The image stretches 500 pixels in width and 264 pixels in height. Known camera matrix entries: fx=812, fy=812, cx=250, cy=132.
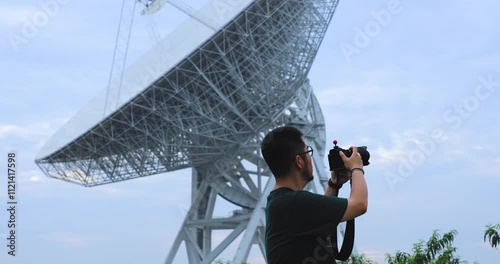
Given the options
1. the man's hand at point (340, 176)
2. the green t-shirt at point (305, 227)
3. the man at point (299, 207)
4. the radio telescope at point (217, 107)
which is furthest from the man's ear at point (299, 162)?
the radio telescope at point (217, 107)

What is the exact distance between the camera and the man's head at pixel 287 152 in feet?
12.4

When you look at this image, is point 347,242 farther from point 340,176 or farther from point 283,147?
point 283,147

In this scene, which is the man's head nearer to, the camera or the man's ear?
the man's ear

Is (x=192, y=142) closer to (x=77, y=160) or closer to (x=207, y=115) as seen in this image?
(x=207, y=115)

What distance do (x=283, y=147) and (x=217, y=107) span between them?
87.0 feet

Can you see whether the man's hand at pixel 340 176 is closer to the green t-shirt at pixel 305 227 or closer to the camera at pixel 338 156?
the camera at pixel 338 156

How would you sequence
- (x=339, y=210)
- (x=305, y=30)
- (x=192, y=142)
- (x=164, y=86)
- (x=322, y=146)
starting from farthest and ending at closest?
(x=322, y=146)
(x=192, y=142)
(x=305, y=30)
(x=164, y=86)
(x=339, y=210)

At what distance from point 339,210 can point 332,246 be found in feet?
0.64

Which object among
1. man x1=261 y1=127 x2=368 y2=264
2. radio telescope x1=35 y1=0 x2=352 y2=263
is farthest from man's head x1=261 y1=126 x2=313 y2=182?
radio telescope x1=35 y1=0 x2=352 y2=263

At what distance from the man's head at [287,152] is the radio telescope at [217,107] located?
76.9ft

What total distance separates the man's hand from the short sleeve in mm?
373

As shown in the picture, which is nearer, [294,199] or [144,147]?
[294,199]

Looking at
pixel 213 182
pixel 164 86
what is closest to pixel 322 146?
pixel 213 182

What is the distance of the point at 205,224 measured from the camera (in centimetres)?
3769
